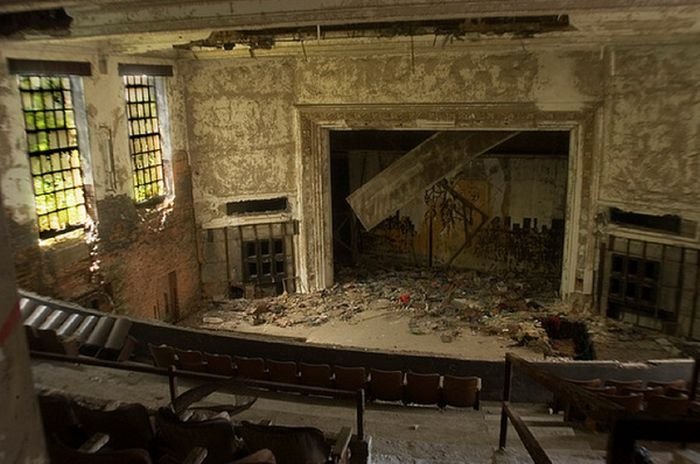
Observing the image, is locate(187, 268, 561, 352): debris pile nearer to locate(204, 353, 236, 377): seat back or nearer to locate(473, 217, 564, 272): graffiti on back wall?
locate(473, 217, 564, 272): graffiti on back wall

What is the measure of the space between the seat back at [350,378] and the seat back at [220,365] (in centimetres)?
131

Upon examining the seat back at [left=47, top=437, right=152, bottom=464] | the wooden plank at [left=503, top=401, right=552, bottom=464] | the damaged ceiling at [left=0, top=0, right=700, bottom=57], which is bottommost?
the seat back at [left=47, top=437, right=152, bottom=464]

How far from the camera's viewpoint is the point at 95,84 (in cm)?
941


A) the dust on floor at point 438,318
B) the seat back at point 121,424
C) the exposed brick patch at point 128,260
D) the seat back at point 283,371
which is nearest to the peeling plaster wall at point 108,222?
the exposed brick patch at point 128,260

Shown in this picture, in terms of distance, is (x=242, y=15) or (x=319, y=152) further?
(x=319, y=152)

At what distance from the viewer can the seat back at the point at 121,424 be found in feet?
13.2

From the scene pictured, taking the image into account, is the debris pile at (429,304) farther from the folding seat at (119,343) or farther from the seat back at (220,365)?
the seat back at (220,365)

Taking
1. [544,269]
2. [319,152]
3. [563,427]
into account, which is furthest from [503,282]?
[563,427]

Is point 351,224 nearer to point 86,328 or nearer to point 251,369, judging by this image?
point 86,328

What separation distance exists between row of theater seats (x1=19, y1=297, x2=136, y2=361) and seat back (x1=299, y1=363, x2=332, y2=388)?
2.51 m

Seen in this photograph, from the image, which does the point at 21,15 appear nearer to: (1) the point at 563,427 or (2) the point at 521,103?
(1) the point at 563,427

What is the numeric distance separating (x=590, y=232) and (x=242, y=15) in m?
8.47

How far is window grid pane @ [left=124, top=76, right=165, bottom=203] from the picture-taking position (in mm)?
10695

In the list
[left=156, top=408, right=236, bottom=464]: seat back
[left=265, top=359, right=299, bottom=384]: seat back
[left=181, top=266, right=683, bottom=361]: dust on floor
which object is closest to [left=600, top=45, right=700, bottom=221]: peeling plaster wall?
[left=181, top=266, right=683, bottom=361]: dust on floor
